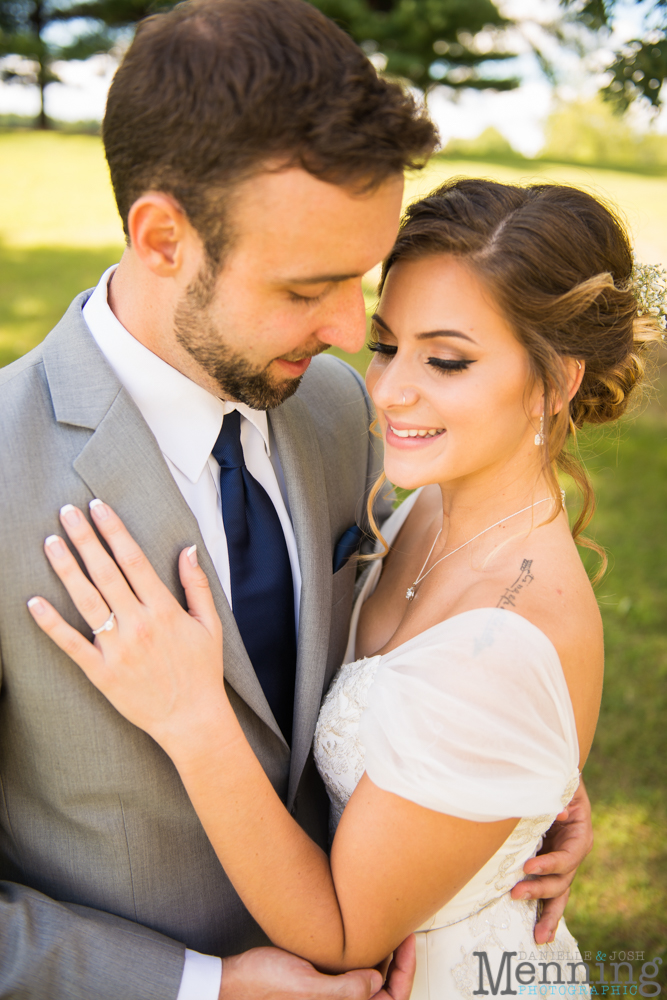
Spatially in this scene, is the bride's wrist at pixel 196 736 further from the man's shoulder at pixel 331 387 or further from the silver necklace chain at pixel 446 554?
the man's shoulder at pixel 331 387

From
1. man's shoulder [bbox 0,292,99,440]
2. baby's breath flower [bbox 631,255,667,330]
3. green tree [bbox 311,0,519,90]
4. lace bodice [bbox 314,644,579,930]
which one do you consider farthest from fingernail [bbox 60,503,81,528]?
green tree [bbox 311,0,519,90]

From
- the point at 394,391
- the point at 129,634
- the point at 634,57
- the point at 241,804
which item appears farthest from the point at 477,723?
the point at 634,57

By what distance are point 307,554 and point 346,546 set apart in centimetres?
32

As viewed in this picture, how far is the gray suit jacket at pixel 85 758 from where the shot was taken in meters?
1.55

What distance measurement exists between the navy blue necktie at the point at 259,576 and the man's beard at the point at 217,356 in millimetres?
158

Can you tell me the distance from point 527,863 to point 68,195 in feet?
56.2

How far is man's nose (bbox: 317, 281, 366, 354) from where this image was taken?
1.81 metres

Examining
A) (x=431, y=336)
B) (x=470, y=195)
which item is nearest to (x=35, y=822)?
(x=431, y=336)

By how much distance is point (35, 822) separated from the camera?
1716 millimetres

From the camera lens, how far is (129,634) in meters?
1.53

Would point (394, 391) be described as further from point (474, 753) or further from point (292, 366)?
point (474, 753)

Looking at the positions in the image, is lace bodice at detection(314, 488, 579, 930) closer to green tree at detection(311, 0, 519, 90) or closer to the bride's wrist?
the bride's wrist

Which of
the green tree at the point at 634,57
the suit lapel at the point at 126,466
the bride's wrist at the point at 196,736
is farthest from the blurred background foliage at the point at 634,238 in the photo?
the bride's wrist at the point at 196,736

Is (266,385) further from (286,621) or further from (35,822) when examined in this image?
(35,822)
